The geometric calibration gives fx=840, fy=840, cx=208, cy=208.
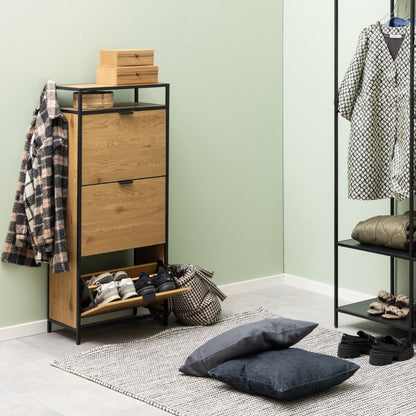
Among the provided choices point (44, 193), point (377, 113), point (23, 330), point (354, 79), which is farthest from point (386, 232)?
point (23, 330)

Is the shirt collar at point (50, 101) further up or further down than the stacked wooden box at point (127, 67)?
further down

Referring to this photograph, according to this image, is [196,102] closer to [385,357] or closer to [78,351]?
[78,351]

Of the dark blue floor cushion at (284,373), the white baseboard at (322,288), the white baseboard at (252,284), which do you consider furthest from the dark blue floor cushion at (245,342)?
the white baseboard at (252,284)

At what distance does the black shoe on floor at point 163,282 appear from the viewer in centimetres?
391

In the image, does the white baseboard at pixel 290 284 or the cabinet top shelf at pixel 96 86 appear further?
the white baseboard at pixel 290 284

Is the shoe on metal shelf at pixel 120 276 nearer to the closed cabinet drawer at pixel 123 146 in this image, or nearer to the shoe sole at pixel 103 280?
the shoe sole at pixel 103 280

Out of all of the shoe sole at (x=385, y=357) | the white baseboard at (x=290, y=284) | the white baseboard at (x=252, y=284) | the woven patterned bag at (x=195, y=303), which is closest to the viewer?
the shoe sole at (x=385, y=357)

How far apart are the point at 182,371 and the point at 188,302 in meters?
0.67

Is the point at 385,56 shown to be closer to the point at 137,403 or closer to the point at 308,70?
the point at 308,70

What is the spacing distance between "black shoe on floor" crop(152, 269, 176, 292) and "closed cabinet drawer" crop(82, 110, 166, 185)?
48 cm

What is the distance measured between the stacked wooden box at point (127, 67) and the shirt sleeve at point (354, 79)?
0.88 metres

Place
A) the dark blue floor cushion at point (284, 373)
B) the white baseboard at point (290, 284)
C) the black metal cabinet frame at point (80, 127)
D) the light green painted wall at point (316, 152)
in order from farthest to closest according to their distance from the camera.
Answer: the white baseboard at point (290, 284)
the light green painted wall at point (316, 152)
the black metal cabinet frame at point (80, 127)
the dark blue floor cushion at point (284, 373)

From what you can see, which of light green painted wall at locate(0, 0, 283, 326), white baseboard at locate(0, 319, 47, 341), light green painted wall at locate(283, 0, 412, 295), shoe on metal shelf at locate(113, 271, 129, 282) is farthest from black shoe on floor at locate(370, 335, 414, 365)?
white baseboard at locate(0, 319, 47, 341)

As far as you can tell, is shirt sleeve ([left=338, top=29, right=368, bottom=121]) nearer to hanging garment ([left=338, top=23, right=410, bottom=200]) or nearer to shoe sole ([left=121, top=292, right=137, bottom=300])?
hanging garment ([left=338, top=23, right=410, bottom=200])
